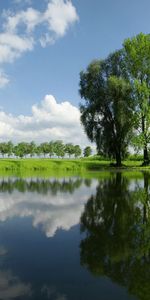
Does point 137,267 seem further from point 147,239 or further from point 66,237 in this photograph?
point 66,237

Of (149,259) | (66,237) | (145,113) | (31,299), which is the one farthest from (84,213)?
(145,113)

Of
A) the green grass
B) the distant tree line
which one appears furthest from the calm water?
the distant tree line

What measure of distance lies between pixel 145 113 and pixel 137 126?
7.92ft

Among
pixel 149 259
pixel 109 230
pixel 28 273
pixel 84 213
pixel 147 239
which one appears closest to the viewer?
pixel 28 273

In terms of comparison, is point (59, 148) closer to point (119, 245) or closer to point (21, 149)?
point (21, 149)

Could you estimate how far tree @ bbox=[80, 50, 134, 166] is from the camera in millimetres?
46844

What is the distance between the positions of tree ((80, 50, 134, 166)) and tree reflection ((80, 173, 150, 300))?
37109mm

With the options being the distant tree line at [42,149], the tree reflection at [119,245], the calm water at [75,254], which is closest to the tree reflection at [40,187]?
the tree reflection at [119,245]

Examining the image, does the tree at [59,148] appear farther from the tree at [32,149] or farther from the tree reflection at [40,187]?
the tree reflection at [40,187]

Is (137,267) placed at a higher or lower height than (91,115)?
lower

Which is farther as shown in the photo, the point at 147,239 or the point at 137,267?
the point at 147,239

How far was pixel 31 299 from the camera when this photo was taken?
4.04m

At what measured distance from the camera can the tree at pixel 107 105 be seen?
46.8m

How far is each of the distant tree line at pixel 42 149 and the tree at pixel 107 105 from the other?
2232 inches
